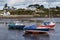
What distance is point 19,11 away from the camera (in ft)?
42.8

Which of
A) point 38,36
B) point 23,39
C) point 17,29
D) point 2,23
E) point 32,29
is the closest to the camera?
point 23,39

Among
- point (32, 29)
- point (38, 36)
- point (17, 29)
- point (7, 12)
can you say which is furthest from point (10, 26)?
point (38, 36)

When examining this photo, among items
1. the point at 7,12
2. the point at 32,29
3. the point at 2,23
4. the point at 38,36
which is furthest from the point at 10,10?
the point at 2,23

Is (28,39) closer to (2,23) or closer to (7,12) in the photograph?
(7,12)

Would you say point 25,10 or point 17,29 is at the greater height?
point 25,10

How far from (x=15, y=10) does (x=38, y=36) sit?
2192 millimetres

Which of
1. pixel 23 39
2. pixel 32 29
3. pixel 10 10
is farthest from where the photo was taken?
pixel 10 10

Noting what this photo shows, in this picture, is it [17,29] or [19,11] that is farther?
[17,29]

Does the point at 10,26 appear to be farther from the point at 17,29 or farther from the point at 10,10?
the point at 10,10

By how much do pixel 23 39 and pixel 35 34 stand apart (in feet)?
5.15

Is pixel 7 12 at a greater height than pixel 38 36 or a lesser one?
greater

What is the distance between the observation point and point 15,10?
12375 millimetres

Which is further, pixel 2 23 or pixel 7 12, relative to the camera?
pixel 2 23

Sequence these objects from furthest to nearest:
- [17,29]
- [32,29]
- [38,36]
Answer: [17,29] < [32,29] < [38,36]
